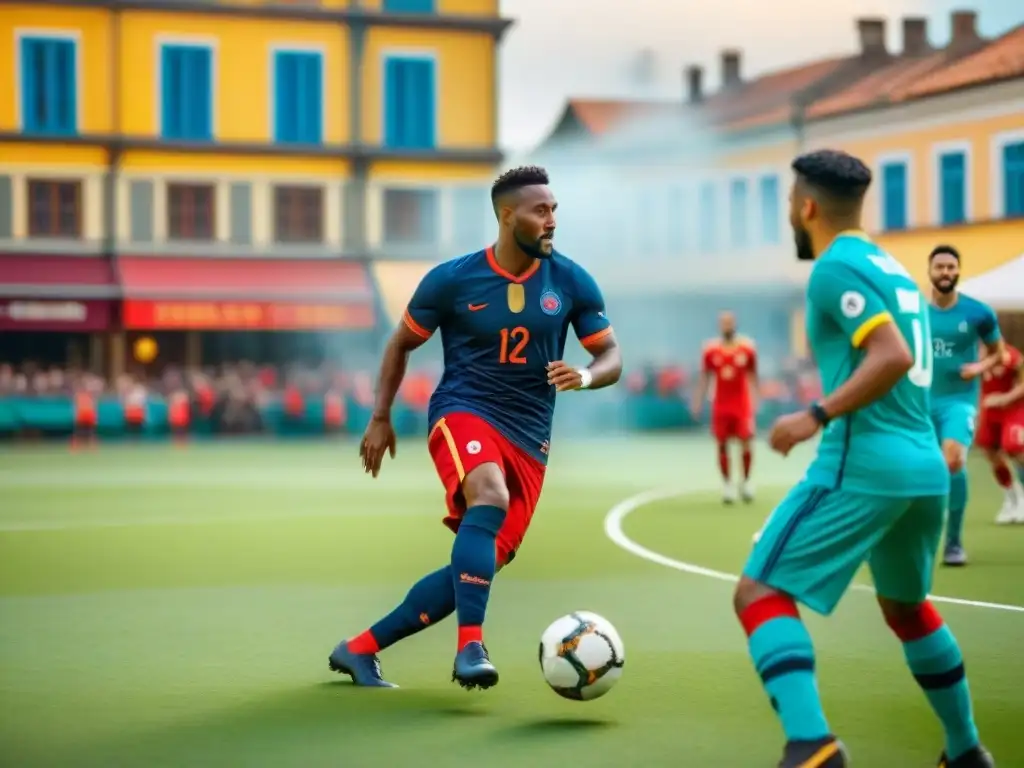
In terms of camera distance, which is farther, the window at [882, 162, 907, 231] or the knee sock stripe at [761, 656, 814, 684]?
the window at [882, 162, 907, 231]

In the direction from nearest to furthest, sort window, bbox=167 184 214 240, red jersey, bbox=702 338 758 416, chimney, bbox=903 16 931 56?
red jersey, bbox=702 338 758 416, window, bbox=167 184 214 240, chimney, bbox=903 16 931 56

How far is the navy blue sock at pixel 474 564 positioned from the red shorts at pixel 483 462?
136 millimetres

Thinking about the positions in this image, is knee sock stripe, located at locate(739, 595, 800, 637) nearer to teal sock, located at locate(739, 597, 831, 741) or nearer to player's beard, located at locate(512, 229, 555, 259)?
teal sock, located at locate(739, 597, 831, 741)

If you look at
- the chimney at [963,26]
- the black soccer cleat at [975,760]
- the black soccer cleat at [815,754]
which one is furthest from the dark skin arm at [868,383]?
the chimney at [963,26]

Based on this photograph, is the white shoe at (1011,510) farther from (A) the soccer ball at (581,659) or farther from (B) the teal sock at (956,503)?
Result: (A) the soccer ball at (581,659)

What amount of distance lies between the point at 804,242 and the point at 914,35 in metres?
54.1

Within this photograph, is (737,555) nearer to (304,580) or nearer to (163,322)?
(304,580)

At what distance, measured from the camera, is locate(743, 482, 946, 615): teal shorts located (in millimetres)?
5918

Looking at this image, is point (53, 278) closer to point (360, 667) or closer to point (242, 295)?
point (242, 295)

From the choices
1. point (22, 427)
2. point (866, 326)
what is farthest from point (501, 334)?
point (22, 427)

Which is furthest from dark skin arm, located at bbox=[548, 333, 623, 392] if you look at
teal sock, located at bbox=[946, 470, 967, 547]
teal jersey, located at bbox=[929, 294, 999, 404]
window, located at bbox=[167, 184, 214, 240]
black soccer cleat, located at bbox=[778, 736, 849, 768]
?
window, located at bbox=[167, 184, 214, 240]

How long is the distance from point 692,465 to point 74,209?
904 inches

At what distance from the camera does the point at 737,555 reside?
14328 millimetres

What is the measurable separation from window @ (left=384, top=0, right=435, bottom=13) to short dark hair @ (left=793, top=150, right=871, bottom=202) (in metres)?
43.2
